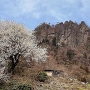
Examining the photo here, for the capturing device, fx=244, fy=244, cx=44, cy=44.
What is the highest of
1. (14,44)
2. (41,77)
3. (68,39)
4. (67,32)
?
(67,32)

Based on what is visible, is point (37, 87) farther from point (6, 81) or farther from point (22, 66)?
point (22, 66)

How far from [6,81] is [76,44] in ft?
169

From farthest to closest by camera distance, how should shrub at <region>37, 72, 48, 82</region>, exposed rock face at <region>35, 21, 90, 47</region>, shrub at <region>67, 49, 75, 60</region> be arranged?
exposed rock face at <region>35, 21, 90, 47</region>, shrub at <region>67, 49, 75, 60</region>, shrub at <region>37, 72, 48, 82</region>

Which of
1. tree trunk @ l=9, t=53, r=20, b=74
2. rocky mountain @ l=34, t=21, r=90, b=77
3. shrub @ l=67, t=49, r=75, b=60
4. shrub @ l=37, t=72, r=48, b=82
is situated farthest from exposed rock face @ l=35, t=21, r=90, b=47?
shrub @ l=37, t=72, r=48, b=82

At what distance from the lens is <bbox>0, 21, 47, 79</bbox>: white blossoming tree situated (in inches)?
996

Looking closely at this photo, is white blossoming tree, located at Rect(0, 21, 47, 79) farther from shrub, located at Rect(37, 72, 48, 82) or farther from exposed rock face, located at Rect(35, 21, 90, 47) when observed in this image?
exposed rock face, located at Rect(35, 21, 90, 47)

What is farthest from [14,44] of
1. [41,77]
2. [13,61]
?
[41,77]

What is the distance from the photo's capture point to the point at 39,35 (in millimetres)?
69000

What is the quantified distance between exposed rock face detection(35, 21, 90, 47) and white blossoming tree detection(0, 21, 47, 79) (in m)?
40.9

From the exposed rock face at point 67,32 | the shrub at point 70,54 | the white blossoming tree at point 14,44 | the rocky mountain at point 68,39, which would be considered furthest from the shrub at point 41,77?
the exposed rock face at point 67,32

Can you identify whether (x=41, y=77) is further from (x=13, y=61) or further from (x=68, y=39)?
(x=68, y=39)

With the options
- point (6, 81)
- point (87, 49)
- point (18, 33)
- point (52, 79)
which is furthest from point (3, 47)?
point (87, 49)

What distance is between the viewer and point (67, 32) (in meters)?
79.5

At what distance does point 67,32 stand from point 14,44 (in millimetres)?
54829
